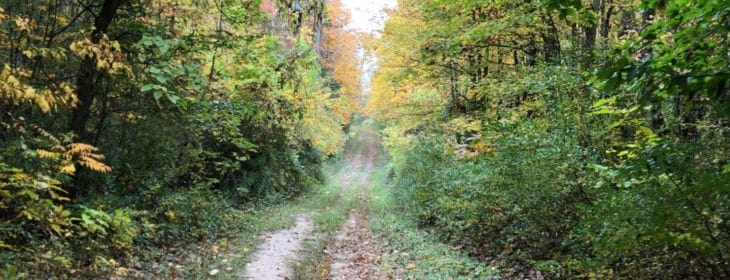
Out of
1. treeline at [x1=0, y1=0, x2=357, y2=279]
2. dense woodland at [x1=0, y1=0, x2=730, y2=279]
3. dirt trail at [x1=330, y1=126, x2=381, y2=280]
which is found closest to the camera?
dense woodland at [x1=0, y1=0, x2=730, y2=279]

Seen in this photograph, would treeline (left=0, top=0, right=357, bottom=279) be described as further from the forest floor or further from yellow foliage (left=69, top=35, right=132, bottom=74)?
the forest floor

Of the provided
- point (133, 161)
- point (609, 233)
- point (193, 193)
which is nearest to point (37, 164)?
point (133, 161)

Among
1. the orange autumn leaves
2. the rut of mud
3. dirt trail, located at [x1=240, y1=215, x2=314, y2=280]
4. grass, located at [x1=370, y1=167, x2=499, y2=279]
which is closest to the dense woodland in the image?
grass, located at [x1=370, y1=167, x2=499, y2=279]

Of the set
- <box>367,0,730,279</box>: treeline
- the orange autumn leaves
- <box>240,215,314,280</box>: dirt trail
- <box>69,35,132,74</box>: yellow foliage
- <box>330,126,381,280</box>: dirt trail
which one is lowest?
<box>330,126,381,280</box>: dirt trail

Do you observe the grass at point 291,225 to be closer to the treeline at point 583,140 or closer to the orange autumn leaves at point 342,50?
the treeline at point 583,140

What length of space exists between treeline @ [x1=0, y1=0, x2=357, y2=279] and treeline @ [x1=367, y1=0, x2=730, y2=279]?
394cm

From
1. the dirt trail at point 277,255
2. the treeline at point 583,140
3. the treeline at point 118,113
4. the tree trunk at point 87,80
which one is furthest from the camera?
the dirt trail at point 277,255

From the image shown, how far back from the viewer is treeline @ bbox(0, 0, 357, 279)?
217 inches

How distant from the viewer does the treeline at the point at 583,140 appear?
3.97 metres

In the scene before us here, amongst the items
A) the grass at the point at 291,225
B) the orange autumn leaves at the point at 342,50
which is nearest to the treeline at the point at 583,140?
the grass at the point at 291,225

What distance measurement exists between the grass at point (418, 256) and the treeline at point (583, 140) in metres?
0.48

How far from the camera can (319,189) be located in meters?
23.9

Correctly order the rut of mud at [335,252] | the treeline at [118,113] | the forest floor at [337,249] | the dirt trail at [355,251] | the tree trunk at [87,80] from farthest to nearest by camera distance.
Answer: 1. the dirt trail at [355,251]
2. the rut of mud at [335,252]
3. the forest floor at [337,249]
4. the tree trunk at [87,80]
5. the treeline at [118,113]

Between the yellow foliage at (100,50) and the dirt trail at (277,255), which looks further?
the dirt trail at (277,255)
